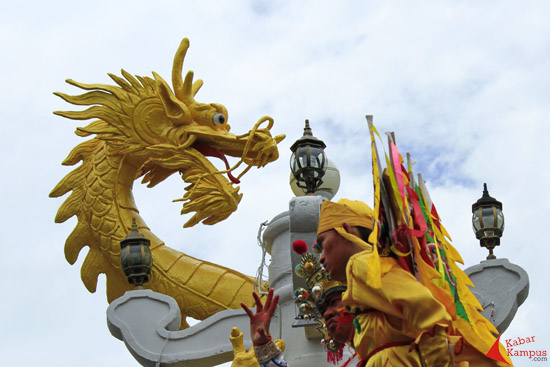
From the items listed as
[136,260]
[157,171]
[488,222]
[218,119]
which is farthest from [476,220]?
[157,171]

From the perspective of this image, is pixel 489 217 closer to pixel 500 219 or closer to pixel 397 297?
pixel 500 219

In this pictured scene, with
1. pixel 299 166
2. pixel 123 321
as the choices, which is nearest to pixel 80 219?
pixel 123 321

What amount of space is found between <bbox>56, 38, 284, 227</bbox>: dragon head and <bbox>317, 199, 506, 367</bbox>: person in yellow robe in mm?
5165

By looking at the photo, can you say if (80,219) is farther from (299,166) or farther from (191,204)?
(299,166)

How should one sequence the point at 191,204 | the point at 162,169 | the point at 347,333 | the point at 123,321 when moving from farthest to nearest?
the point at 162,169 → the point at 191,204 → the point at 123,321 → the point at 347,333

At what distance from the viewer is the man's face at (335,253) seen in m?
4.85

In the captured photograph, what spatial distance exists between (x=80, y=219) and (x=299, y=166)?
3.81 meters

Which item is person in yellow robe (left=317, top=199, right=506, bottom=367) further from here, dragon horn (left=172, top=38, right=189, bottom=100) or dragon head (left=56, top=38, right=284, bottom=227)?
dragon horn (left=172, top=38, right=189, bottom=100)

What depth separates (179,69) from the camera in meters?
10.2

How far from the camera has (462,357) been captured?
445 cm

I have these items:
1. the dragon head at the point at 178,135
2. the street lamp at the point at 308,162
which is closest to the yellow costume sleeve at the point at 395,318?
the street lamp at the point at 308,162

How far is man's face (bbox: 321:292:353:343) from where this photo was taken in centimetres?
488

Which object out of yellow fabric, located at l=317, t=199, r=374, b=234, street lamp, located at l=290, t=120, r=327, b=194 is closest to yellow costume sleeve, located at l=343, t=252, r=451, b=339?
yellow fabric, located at l=317, t=199, r=374, b=234

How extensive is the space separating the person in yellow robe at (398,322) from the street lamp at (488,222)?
3365 mm
